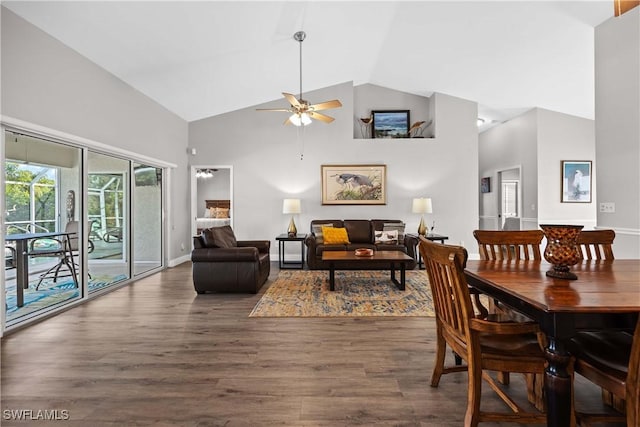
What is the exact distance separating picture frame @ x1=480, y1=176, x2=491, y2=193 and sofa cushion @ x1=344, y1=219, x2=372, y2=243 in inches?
165

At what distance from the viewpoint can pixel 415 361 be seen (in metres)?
2.44

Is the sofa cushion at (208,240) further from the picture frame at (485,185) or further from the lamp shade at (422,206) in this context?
the picture frame at (485,185)

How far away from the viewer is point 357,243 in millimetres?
6387

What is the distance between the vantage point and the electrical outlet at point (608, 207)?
13.1 ft

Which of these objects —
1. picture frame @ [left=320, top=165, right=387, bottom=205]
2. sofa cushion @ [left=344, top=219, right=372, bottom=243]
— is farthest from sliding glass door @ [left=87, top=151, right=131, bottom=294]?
sofa cushion @ [left=344, top=219, right=372, bottom=243]

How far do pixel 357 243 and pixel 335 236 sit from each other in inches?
19.4

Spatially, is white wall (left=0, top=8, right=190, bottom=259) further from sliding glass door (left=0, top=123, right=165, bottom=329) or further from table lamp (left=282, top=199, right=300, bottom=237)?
table lamp (left=282, top=199, right=300, bottom=237)

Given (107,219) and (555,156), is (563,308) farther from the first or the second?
(555,156)

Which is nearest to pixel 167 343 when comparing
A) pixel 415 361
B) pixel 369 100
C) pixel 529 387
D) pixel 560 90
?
pixel 415 361

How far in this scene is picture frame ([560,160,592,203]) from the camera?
674 centimetres

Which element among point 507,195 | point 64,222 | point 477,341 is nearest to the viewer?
point 477,341

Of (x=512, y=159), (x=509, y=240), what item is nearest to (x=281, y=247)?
(x=509, y=240)

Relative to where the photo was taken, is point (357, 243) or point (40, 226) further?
point (357, 243)

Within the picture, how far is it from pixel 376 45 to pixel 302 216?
3.52 metres
